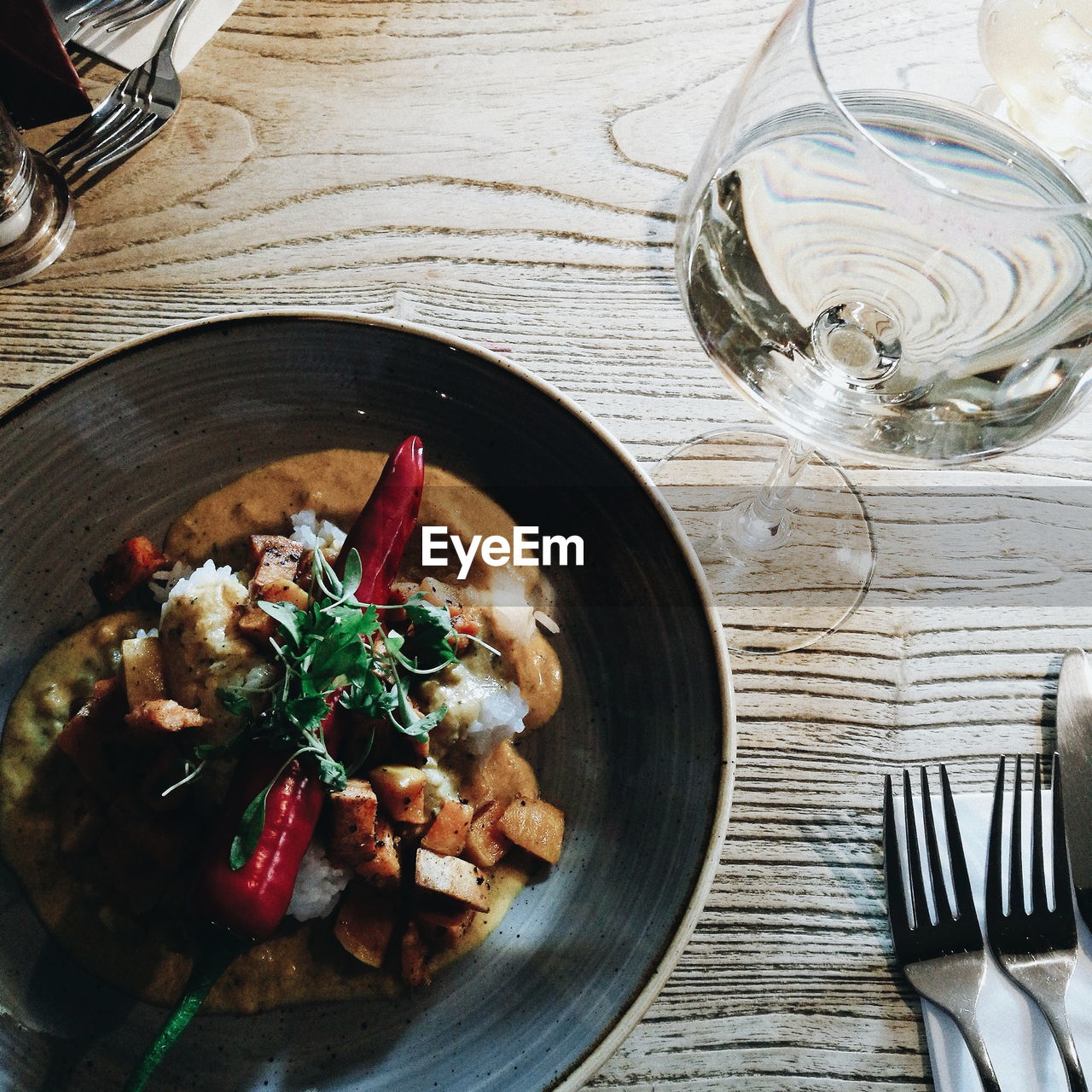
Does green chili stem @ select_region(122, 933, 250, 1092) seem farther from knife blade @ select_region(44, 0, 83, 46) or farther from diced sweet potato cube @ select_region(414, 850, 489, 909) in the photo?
knife blade @ select_region(44, 0, 83, 46)

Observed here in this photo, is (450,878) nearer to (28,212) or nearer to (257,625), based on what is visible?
(257,625)

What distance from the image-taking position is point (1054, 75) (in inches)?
63.2

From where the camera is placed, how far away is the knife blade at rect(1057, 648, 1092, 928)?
128 cm

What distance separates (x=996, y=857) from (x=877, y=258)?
80 centimetres

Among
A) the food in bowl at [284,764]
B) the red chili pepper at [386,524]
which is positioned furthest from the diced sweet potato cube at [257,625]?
the red chili pepper at [386,524]

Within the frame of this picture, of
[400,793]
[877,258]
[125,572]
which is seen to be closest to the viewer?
[877,258]

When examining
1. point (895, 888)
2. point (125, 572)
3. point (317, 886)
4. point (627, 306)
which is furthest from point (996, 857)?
point (125, 572)

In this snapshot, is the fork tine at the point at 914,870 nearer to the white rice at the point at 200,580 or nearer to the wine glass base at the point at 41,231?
the white rice at the point at 200,580

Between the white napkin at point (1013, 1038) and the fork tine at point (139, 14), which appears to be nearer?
the white napkin at point (1013, 1038)

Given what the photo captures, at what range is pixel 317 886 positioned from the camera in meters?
1.28

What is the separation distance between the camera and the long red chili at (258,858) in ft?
3.72

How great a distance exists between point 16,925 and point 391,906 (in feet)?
1.52

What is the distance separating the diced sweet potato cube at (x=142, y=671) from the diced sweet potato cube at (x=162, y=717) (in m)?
0.05

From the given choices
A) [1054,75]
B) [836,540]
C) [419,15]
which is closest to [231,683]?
[836,540]
